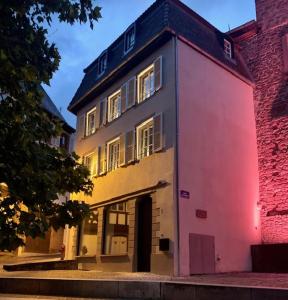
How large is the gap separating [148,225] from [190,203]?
2.18 metres

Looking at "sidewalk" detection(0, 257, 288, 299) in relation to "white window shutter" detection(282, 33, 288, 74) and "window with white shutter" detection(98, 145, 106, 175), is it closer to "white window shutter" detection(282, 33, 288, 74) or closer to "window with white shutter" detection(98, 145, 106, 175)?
"window with white shutter" detection(98, 145, 106, 175)

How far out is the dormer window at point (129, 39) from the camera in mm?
18839

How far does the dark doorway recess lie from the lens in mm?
15484

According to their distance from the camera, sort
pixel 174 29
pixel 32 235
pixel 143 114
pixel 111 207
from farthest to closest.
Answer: pixel 111 207 → pixel 143 114 → pixel 174 29 → pixel 32 235

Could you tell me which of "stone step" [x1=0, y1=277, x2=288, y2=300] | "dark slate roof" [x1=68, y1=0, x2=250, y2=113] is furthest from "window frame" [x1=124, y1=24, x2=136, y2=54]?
"stone step" [x1=0, y1=277, x2=288, y2=300]

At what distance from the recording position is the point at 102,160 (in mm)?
19578

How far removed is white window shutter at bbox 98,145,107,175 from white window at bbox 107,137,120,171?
0.98 ft

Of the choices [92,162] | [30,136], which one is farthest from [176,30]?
[30,136]

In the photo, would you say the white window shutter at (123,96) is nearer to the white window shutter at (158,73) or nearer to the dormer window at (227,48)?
the white window shutter at (158,73)

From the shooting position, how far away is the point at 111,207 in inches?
712

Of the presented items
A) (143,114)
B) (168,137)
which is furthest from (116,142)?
(168,137)

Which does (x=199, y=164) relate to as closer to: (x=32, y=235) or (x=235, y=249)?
(x=235, y=249)

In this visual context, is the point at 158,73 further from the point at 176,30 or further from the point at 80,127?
the point at 80,127

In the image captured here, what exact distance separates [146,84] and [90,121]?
544cm
